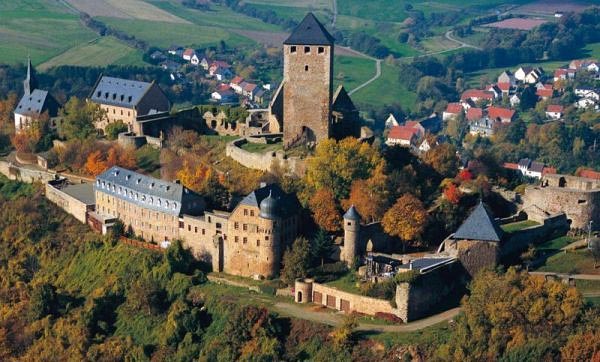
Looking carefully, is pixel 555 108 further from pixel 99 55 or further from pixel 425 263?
pixel 425 263

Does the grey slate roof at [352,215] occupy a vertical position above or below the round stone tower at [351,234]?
above

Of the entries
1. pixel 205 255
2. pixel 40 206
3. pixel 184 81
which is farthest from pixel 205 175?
pixel 184 81

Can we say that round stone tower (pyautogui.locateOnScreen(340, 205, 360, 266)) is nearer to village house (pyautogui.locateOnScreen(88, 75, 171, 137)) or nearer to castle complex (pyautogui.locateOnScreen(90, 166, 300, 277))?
castle complex (pyautogui.locateOnScreen(90, 166, 300, 277))

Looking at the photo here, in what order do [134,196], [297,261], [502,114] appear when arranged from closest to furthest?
[297,261] → [134,196] → [502,114]

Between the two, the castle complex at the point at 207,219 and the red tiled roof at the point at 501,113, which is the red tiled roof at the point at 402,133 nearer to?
the red tiled roof at the point at 501,113

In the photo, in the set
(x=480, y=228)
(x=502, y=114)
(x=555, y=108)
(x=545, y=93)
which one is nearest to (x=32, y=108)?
(x=480, y=228)

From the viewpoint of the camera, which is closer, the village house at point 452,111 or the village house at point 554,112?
Result: the village house at point 554,112

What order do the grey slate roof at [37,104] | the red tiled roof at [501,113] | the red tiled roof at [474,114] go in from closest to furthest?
1. the grey slate roof at [37,104]
2. the red tiled roof at [501,113]
3. the red tiled roof at [474,114]

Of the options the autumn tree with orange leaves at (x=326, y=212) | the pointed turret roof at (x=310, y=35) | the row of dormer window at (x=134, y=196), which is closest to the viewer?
the autumn tree with orange leaves at (x=326, y=212)

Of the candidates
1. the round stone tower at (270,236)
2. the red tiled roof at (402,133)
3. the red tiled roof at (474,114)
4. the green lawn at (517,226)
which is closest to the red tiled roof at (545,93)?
the red tiled roof at (474,114)
